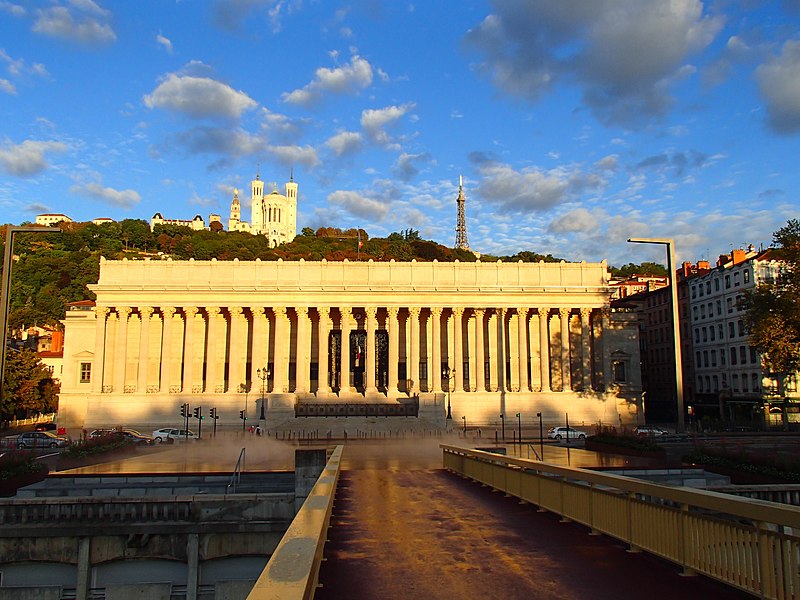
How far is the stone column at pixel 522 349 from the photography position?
Result: 7850 cm

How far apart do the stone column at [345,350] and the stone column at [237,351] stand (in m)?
11.6

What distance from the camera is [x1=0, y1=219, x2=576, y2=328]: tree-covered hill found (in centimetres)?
11500

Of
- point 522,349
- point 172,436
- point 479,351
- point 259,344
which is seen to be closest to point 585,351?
point 522,349

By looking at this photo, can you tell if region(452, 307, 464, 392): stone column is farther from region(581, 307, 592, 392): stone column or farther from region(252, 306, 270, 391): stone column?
region(252, 306, 270, 391): stone column


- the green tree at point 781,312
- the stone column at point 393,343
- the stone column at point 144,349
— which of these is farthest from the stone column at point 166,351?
the green tree at point 781,312

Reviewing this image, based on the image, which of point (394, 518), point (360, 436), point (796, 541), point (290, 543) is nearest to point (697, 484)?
point (394, 518)

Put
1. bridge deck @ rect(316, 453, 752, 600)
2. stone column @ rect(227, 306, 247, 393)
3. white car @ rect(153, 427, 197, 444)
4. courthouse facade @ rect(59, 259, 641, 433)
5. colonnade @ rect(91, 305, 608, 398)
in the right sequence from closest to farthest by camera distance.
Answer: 1. bridge deck @ rect(316, 453, 752, 600)
2. white car @ rect(153, 427, 197, 444)
3. courthouse facade @ rect(59, 259, 641, 433)
4. stone column @ rect(227, 306, 247, 393)
5. colonnade @ rect(91, 305, 608, 398)

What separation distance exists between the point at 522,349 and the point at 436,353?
442 inches

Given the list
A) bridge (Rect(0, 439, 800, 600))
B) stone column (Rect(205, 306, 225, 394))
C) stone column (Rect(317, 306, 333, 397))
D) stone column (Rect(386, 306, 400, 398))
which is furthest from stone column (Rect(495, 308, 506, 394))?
bridge (Rect(0, 439, 800, 600))

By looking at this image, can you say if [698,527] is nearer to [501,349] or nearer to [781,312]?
[781,312]

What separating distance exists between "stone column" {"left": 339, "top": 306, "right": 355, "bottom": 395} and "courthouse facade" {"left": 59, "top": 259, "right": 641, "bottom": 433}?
0.67 feet

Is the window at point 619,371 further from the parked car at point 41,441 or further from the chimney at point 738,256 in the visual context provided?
the parked car at point 41,441

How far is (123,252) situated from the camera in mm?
156625

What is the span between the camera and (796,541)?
6.82 metres
